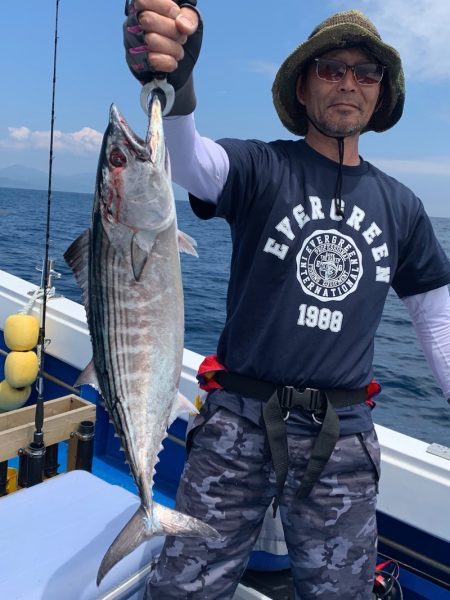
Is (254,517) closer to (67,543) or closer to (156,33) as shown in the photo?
(67,543)

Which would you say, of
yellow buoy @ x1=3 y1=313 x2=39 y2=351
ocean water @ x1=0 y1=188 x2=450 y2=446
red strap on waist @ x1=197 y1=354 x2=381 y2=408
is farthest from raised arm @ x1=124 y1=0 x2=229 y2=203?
ocean water @ x1=0 y1=188 x2=450 y2=446

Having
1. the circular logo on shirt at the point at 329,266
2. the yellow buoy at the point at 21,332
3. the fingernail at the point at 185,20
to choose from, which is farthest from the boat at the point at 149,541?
the fingernail at the point at 185,20

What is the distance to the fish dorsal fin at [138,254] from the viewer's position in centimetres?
164

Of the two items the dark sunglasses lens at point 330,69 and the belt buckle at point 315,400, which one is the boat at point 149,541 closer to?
the belt buckle at point 315,400

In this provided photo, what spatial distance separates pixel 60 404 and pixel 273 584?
1916mm

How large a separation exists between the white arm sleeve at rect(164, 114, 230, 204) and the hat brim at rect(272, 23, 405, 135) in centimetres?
62

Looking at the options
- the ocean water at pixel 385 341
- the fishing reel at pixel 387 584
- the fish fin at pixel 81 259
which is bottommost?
the ocean water at pixel 385 341

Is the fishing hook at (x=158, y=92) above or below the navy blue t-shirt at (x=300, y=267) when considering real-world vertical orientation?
above

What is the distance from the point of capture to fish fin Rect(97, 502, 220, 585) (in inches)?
73.2

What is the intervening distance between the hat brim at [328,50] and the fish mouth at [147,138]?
102 centimetres

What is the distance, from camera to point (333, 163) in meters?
2.30


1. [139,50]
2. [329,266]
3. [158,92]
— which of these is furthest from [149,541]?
[139,50]

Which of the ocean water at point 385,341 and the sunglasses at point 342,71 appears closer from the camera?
the sunglasses at point 342,71

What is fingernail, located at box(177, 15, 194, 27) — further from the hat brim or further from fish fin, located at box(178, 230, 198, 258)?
the hat brim
